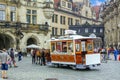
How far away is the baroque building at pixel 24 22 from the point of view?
185 ft

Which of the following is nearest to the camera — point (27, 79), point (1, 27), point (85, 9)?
point (27, 79)

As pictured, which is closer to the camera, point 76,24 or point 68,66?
point 68,66

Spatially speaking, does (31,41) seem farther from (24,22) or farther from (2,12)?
(2,12)

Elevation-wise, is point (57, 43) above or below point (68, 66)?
above

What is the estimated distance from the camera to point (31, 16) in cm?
6081

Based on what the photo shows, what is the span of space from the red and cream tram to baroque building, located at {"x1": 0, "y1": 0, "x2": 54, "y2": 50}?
26264 mm

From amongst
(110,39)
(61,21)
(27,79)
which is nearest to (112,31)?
(110,39)

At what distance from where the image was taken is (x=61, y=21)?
74438 mm

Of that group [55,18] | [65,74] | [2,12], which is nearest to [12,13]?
[2,12]

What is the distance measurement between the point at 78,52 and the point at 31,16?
108 ft

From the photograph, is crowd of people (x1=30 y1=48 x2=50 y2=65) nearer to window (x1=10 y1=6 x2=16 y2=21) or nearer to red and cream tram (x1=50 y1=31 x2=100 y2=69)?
red and cream tram (x1=50 y1=31 x2=100 y2=69)

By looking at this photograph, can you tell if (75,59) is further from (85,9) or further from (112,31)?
(85,9)

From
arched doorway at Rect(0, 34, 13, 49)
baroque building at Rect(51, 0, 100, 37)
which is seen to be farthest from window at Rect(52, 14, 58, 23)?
arched doorway at Rect(0, 34, 13, 49)

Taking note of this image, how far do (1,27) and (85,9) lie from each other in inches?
1476
